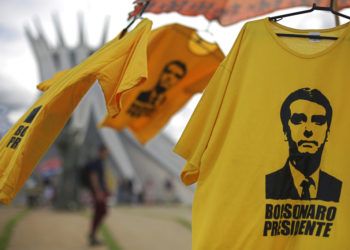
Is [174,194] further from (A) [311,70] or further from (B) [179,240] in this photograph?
(A) [311,70]

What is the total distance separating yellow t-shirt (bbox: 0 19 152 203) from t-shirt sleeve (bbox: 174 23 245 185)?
39 cm

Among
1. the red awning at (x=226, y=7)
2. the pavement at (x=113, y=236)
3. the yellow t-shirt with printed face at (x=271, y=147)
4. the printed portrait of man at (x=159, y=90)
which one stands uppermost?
the red awning at (x=226, y=7)

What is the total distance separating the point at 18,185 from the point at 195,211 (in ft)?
3.69

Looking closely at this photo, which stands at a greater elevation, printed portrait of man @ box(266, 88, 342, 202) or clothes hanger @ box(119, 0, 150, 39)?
clothes hanger @ box(119, 0, 150, 39)

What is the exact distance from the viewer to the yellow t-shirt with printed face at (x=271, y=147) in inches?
127

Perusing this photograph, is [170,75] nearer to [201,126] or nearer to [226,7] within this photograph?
[226,7]

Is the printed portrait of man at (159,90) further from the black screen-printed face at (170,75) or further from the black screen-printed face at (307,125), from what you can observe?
the black screen-printed face at (307,125)

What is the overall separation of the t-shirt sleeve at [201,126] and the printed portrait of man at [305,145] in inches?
14.6

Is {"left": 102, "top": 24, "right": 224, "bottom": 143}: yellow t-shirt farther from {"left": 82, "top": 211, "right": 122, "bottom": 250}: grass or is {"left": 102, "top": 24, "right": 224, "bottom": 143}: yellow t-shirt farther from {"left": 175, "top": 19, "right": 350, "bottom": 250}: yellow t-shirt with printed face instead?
{"left": 175, "top": 19, "right": 350, "bottom": 250}: yellow t-shirt with printed face

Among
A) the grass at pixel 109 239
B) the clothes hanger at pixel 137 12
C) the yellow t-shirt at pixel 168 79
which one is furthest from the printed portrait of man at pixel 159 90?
the grass at pixel 109 239

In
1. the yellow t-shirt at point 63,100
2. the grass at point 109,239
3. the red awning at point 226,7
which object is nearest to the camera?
the yellow t-shirt at point 63,100

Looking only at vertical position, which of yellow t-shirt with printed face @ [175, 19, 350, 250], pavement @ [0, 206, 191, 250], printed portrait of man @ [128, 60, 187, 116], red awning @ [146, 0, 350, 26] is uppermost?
red awning @ [146, 0, 350, 26]

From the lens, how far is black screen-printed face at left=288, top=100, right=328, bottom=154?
333cm

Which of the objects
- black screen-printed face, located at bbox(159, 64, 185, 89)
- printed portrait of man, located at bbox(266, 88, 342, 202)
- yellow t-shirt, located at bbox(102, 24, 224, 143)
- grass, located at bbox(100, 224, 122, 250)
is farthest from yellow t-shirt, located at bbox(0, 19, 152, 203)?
grass, located at bbox(100, 224, 122, 250)
